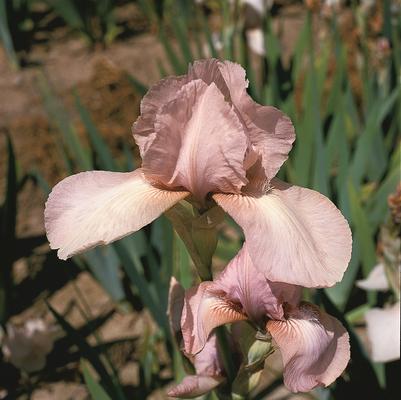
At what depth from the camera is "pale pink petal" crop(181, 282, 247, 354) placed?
0.66 m

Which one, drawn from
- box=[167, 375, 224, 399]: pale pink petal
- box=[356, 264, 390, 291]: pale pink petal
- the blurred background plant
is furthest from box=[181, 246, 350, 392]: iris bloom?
box=[356, 264, 390, 291]: pale pink petal

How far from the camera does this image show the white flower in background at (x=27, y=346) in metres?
1.35

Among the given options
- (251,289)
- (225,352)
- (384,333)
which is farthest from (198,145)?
(384,333)

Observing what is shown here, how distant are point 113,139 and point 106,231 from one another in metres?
2.23

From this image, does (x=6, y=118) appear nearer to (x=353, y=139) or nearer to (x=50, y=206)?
(x=353, y=139)

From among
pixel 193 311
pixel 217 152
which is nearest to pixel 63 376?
pixel 193 311

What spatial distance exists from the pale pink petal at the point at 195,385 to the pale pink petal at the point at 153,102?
0.30 m

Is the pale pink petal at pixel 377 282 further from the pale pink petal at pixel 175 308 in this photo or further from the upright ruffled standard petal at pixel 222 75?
the upright ruffled standard petal at pixel 222 75

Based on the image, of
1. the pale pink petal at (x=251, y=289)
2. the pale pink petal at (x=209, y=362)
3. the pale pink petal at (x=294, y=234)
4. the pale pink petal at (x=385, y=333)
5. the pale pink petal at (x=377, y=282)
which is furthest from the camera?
the pale pink petal at (x=377, y=282)

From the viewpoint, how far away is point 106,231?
1.99ft

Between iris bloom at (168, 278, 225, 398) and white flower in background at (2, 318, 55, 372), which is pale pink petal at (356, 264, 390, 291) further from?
white flower in background at (2, 318, 55, 372)

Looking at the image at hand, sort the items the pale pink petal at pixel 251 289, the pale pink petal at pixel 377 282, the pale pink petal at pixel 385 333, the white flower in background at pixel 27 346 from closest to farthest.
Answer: the pale pink petal at pixel 251 289 < the pale pink petal at pixel 385 333 < the pale pink petal at pixel 377 282 < the white flower in background at pixel 27 346

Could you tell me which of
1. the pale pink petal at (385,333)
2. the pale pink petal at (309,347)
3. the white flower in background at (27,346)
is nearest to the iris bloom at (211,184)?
the pale pink petal at (309,347)

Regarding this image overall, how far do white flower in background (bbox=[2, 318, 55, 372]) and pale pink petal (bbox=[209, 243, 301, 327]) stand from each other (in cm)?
81
